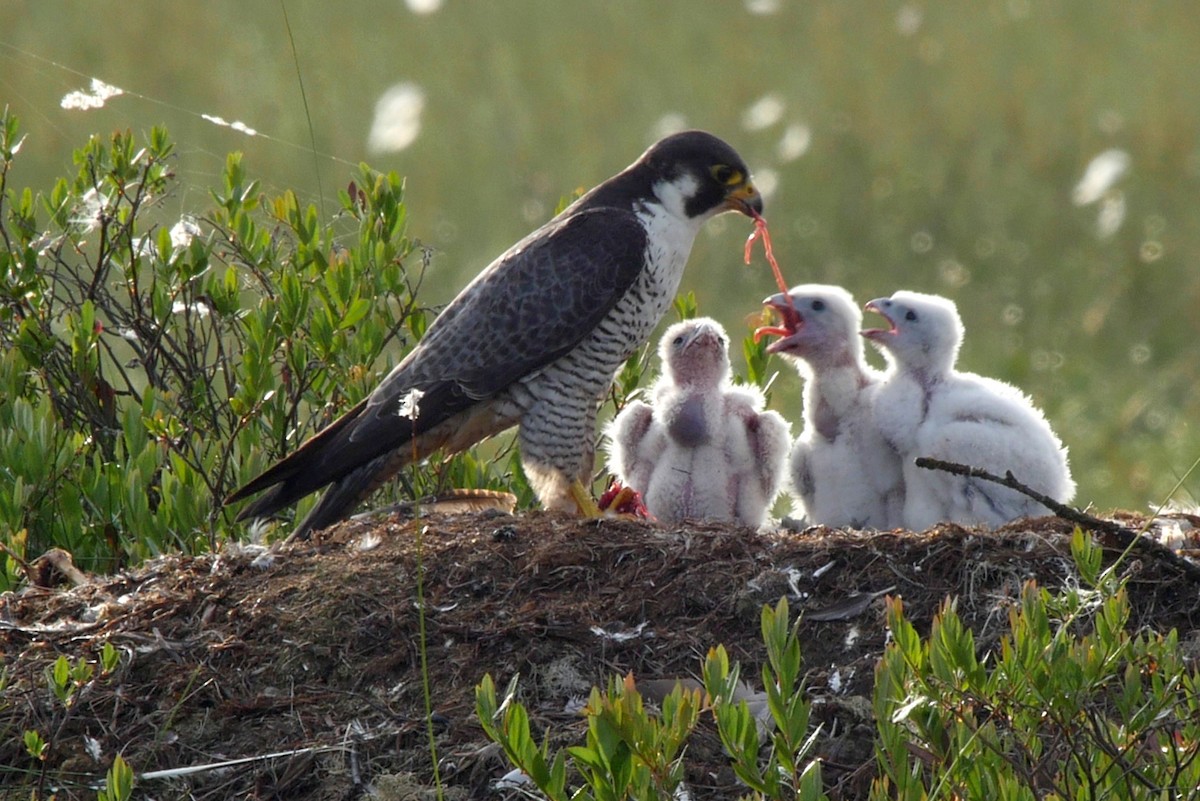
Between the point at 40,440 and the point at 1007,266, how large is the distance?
905 cm

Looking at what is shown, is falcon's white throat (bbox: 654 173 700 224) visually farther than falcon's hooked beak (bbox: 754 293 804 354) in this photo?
Yes

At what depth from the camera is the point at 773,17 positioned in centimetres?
1741

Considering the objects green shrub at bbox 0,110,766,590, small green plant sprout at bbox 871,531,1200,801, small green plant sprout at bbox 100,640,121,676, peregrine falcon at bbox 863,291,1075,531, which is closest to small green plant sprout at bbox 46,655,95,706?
small green plant sprout at bbox 100,640,121,676

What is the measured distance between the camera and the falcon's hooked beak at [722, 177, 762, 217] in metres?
6.02

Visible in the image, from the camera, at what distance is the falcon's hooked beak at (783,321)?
18.8 ft

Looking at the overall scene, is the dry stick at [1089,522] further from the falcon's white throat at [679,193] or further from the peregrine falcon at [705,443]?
the falcon's white throat at [679,193]

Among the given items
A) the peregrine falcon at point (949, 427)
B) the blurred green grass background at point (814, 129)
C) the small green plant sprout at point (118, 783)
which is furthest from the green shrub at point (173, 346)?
the blurred green grass background at point (814, 129)

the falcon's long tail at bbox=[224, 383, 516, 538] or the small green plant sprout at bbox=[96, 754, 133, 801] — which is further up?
the falcon's long tail at bbox=[224, 383, 516, 538]

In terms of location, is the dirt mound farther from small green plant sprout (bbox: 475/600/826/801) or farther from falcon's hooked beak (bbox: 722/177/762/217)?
falcon's hooked beak (bbox: 722/177/762/217)

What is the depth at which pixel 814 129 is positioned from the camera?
14.9 metres

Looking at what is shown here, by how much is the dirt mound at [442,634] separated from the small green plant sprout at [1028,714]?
0.53 metres

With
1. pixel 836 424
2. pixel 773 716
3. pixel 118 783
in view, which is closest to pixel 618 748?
pixel 773 716

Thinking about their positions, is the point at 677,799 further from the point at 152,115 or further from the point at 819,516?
the point at 152,115

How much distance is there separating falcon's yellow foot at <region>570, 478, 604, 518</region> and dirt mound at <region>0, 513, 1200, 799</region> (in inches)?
39.9
